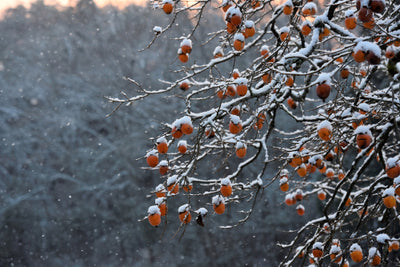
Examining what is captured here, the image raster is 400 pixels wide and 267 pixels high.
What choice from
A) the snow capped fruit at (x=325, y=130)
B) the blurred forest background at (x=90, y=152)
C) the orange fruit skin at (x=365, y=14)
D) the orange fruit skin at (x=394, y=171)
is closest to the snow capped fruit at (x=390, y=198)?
the orange fruit skin at (x=394, y=171)

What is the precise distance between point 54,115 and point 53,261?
407 cm

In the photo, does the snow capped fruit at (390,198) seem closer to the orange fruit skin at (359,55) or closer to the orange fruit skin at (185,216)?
the orange fruit skin at (359,55)

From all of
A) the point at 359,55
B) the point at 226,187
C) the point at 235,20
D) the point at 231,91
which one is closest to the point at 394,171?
the point at 359,55

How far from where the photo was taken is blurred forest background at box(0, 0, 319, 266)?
915 cm

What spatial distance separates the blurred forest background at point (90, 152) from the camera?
30.0ft

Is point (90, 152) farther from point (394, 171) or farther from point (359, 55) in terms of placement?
point (359, 55)

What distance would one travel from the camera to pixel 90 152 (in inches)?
415

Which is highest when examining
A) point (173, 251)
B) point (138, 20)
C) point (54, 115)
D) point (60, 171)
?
point (138, 20)

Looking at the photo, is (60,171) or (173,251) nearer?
(173,251)

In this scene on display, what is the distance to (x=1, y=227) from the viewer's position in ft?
31.2

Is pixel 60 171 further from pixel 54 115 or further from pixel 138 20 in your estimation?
pixel 138 20

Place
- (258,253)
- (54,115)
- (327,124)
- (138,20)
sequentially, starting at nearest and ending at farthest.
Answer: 1. (327,124)
2. (258,253)
3. (54,115)
4. (138,20)

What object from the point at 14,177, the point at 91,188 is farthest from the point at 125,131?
the point at 14,177

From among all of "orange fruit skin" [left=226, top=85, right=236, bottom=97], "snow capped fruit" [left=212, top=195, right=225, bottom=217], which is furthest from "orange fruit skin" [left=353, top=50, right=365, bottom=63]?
"snow capped fruit" [left=212, top=195, right=225, bottom=217]
